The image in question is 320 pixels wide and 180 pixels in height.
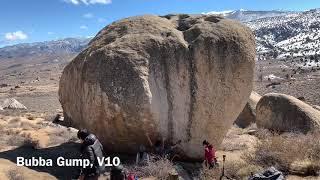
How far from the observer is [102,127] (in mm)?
12547

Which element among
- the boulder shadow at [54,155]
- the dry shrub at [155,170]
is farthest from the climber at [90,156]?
the dry shrub at [155,170]

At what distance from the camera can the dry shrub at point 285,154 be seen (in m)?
12.6

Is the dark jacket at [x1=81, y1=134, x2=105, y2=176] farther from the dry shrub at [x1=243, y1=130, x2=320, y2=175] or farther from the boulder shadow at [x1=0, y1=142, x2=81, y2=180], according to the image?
the dry shrub at [x1=243, y1=130, x2=320, y2=175]

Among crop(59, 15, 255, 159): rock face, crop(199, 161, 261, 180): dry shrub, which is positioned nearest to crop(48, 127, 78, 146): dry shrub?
crop(59, 15, 255, 159): rock face

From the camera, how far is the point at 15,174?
10.5 m

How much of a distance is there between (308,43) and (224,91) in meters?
121

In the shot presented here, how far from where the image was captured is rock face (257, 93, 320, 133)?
1802cm

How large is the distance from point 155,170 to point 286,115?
29.8 feet

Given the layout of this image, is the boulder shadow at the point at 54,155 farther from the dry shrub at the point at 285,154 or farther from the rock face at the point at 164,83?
the dry shrub at the point at 285,154

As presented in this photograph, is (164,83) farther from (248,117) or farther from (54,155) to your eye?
(248,117)

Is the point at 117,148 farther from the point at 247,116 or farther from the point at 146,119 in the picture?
the point at 247,116

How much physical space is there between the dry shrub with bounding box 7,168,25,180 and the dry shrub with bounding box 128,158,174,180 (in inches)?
95.6

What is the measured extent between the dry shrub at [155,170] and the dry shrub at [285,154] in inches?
110

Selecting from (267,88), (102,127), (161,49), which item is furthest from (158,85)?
(267,88)
